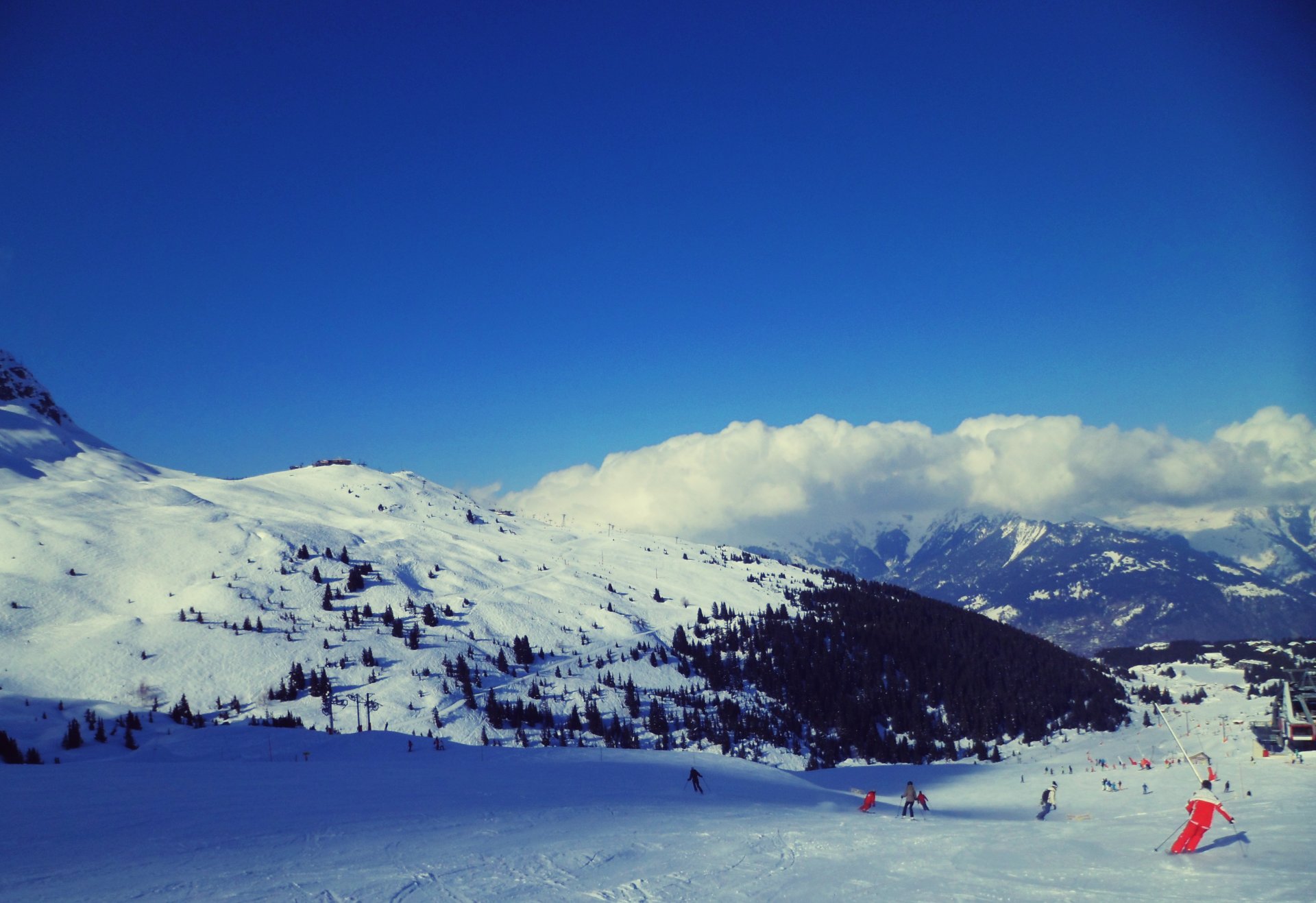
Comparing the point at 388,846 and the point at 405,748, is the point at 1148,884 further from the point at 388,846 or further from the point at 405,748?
the point at 405,748

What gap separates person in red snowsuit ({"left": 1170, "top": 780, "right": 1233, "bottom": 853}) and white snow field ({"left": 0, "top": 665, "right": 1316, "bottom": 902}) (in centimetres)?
69

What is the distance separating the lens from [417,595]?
193000mm

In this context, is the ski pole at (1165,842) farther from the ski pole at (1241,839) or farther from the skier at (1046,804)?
the skier at (1046,804)

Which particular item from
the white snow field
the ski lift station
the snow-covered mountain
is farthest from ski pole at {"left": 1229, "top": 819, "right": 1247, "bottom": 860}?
the snow-covered mountain

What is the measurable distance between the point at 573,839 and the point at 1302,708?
67.0m

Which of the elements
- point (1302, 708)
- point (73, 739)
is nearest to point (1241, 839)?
point (1302, 708)

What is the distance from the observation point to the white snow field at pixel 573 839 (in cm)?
2103

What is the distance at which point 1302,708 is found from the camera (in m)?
60.2

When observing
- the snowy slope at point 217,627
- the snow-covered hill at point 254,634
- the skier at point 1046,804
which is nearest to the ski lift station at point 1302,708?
the skier at point 1046,804

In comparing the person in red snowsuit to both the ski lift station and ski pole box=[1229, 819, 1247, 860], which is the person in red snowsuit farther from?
the ski lift station

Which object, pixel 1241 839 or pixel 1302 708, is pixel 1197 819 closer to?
pixel 1241 839

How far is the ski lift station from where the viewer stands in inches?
2320

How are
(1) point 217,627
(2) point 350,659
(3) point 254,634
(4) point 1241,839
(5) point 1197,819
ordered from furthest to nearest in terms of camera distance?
1. (3) point 254,634
2. (1) point 217,627
3. (2) point 350,659
4. (4) point 1241,839
5. (5) point 1197,819

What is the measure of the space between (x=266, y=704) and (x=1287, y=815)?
466ft
